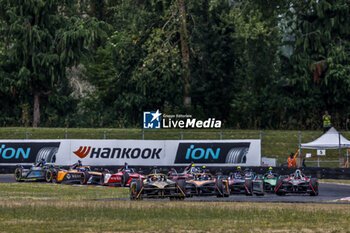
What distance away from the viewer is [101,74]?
5856cm

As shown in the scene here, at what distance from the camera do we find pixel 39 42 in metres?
52.6

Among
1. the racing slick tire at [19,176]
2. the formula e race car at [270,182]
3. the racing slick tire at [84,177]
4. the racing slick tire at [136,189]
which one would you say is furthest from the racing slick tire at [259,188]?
the racing slick tire at [19,176]

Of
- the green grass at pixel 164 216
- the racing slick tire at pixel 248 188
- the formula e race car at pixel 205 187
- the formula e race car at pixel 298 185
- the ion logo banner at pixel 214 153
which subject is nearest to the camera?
the green grass at pixel 164 216

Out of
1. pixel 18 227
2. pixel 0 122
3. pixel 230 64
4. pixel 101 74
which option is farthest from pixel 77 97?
pixel 18 227

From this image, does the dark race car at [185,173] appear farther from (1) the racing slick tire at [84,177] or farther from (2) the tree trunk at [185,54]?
(2) the tree trunk at [185,54]

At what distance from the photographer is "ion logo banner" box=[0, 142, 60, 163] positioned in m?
38.7

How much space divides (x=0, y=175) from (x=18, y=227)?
22556mm

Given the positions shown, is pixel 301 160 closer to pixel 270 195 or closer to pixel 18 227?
pixel 270 195

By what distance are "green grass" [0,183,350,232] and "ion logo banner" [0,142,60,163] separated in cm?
1461

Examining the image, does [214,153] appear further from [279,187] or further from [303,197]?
[303,197]

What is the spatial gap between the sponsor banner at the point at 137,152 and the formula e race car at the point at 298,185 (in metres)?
10.7

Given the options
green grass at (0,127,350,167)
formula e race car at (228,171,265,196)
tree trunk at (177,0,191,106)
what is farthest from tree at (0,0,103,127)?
formula e race car at (228,171,265,196)

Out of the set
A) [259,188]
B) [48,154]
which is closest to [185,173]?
[259,188]

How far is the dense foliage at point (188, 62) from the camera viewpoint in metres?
51.4
